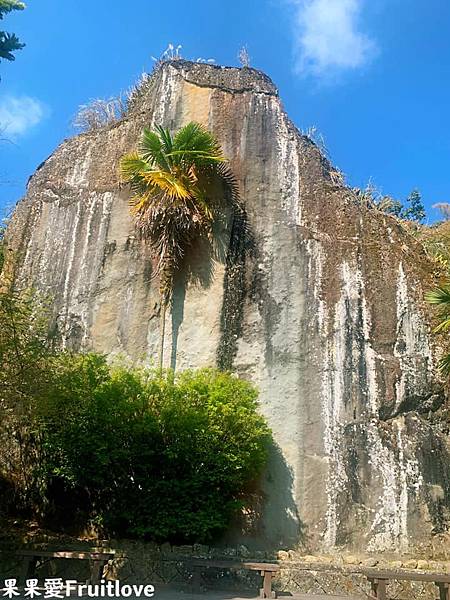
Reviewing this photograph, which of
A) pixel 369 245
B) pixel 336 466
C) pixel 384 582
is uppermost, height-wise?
pixel 369 245

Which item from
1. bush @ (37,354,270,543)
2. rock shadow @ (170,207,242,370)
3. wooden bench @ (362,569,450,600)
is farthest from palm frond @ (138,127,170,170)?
wooden bench @ (362,569,450,600)

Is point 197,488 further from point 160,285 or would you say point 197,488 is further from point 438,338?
point 438,338

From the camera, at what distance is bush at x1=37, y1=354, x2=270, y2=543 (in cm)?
1120

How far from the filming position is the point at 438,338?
43.6ft

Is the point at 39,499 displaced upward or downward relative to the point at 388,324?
downward

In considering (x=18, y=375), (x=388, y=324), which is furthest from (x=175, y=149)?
(x=18, y=375)

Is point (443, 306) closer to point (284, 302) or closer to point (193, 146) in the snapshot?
point (284, 302)

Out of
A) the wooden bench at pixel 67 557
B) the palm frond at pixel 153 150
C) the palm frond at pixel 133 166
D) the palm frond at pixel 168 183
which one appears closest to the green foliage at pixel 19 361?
the wooden bench at pixel 67 557

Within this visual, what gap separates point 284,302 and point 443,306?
129 inches

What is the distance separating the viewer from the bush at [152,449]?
441 inches

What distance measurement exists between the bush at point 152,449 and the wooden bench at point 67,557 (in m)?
1.48

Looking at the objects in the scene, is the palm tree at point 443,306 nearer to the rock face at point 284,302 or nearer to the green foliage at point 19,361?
the rock face at point 284,302

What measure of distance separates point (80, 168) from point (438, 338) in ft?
32.8

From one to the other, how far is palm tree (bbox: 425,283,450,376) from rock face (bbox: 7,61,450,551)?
0.40 m
